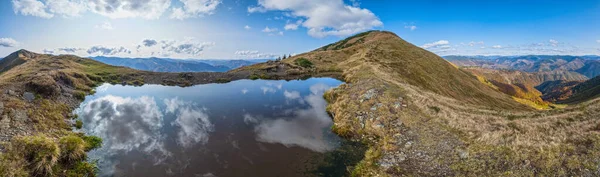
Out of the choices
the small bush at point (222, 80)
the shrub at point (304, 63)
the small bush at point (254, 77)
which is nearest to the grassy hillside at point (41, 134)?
the small bush at point (222, 80)

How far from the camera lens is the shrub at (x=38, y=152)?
52.3ft

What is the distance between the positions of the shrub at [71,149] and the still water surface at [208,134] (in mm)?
1214

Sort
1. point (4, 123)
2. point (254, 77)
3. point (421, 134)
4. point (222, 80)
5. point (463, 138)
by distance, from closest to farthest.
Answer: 1. point (4, 123)
2. point (463, 138)
3. point (421, 134)
4. point (222, 80)
5. point (254, 77)

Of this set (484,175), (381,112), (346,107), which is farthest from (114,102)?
(484,175)

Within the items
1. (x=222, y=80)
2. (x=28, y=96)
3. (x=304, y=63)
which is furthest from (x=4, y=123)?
(x=304, y=63)

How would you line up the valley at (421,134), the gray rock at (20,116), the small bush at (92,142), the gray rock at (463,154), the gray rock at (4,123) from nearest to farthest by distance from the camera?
the valley at (421,134) < the gray rock at (463,154) < the gray rock at (4,123) < the gray rock at (20,116) < the small bush at (92,142)

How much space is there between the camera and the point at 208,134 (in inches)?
1030

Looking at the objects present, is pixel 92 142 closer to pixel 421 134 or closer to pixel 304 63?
pixel 421 134

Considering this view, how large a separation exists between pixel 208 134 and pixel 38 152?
12314mm

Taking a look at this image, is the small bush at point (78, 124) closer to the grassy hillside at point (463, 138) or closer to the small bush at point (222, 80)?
the grassy hillside at point (463, 138)

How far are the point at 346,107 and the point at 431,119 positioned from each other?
10781mm

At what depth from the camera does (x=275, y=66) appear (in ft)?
298

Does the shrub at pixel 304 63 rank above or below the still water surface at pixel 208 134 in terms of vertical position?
above

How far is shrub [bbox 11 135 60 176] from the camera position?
15.9m
